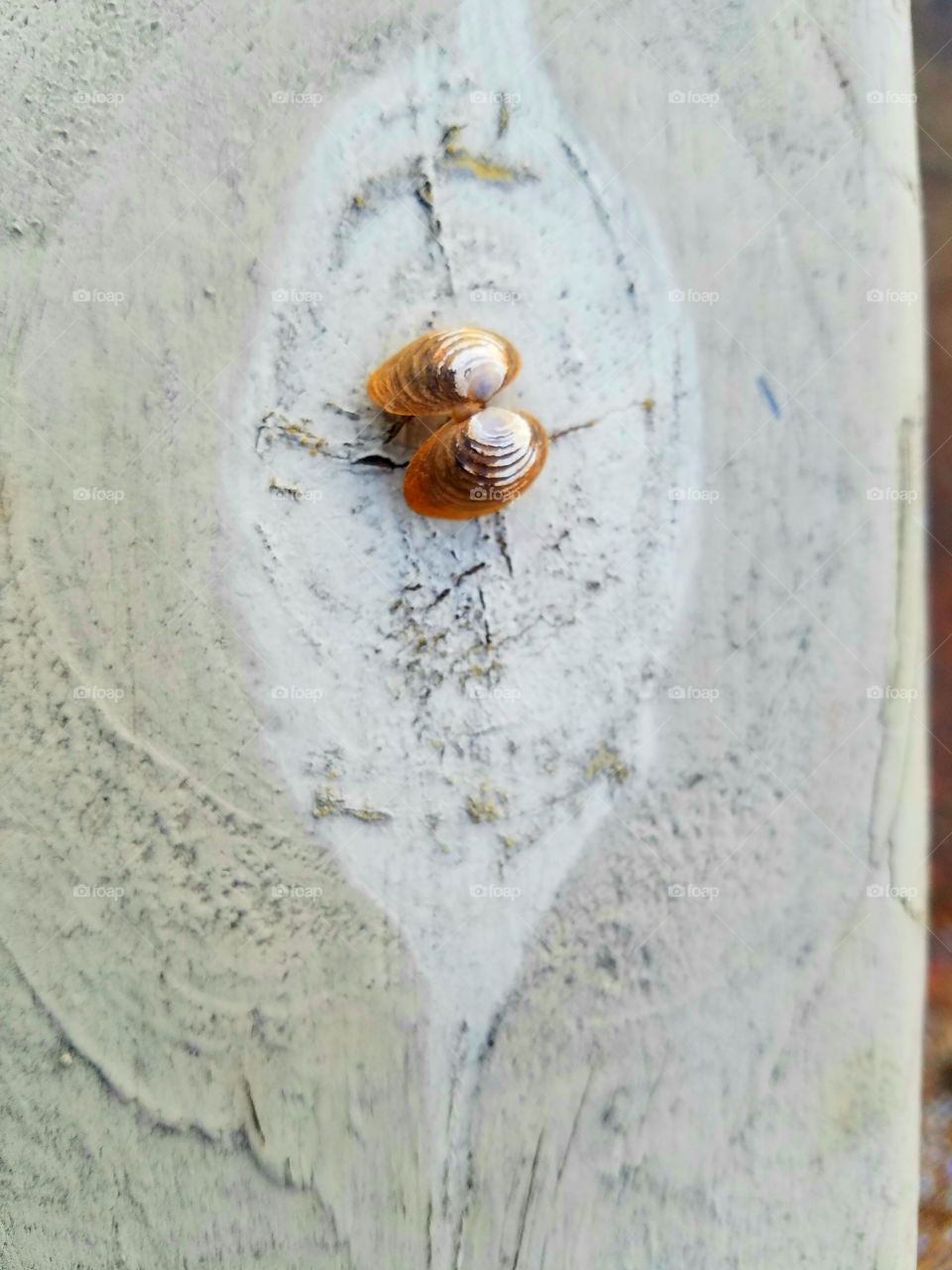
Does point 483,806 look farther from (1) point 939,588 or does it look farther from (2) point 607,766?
(1) point 939,588

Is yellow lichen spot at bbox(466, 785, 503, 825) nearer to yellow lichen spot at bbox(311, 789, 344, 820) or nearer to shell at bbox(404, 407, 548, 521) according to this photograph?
yellow lichen spot at bbox(311, 789, 344, 820)

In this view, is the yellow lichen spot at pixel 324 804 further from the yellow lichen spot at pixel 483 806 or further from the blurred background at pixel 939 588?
the blurred background at pixel 939 588

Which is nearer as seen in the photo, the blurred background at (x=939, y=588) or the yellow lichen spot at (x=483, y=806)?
the yellow lichen spot at (x=483, y=806)

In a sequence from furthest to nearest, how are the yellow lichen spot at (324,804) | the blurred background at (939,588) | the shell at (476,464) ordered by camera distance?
the blurred background at (939,588), the yellow lichen spot at (324,804), the shell at (476,464)

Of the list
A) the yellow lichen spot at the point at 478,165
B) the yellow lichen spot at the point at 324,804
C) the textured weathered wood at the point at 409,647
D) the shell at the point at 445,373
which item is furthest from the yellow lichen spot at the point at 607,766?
the yellow lichen spot at the point at 478,165

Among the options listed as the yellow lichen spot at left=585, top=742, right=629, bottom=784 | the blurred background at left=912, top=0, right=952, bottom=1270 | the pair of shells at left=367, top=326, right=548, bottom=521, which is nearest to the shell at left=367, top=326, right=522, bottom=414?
the pair of shells at left=367, top=326, right=548, bottom=521

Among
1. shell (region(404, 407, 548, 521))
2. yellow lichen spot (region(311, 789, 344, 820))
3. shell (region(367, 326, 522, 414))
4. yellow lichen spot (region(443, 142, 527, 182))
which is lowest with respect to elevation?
yellow lichen spot (region(311, 789, 344, 820))

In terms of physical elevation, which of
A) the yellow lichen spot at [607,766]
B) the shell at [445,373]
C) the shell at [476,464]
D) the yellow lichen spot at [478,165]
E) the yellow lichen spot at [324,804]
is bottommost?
the yellow lichen spot at [324,804]
